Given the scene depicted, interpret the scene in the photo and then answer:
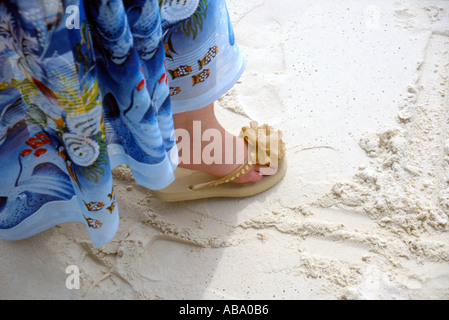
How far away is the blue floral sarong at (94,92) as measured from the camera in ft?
2.22

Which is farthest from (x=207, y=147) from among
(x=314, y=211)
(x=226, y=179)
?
(x=314, y=211)

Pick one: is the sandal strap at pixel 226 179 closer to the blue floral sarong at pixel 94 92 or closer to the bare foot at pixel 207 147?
the bare foot at pixel 207 147

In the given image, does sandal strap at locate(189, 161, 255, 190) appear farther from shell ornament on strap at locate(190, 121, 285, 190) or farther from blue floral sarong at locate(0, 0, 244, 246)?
blue floral sarong at locate(0, 0, 244, 246)

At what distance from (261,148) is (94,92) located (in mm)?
659

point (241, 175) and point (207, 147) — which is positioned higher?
point (207, 147)

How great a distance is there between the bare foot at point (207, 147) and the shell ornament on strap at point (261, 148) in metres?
0.01

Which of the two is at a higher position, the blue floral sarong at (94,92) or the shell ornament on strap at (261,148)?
the blue floral sarong at (94,92)

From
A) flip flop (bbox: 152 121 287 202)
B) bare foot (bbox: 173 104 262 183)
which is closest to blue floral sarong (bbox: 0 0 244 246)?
bare foot (bbox: 173 104 262 183)

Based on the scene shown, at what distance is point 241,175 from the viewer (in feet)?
4.16

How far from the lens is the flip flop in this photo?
1.26 metres

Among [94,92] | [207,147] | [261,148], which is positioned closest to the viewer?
[94,92]

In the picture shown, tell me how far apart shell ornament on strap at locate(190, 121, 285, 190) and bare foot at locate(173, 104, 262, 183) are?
15mm

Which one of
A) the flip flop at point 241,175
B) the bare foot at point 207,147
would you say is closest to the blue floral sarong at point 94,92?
the bare foot at point 207,147

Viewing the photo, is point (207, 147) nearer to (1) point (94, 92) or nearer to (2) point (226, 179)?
(2) point (226, 179)
